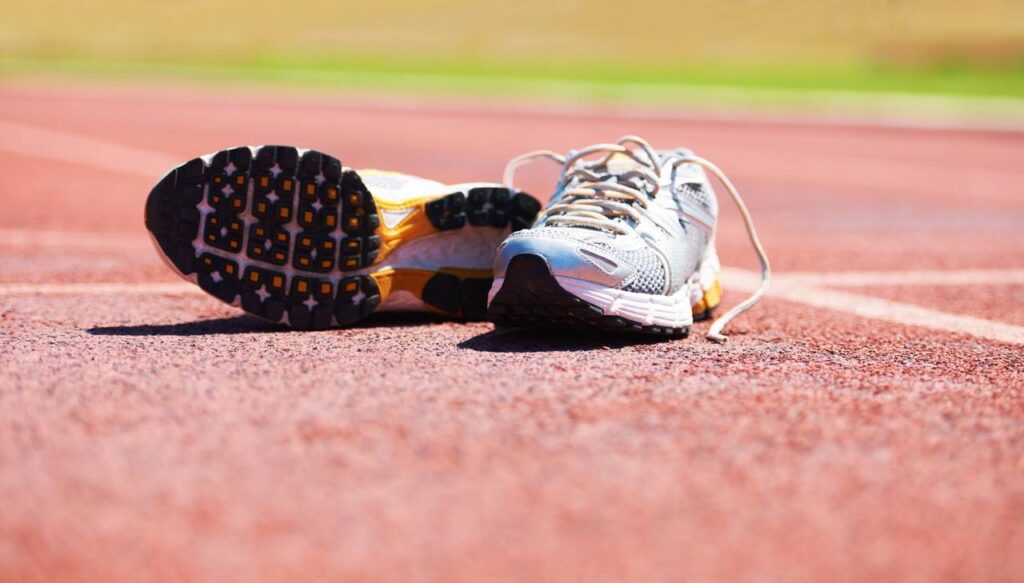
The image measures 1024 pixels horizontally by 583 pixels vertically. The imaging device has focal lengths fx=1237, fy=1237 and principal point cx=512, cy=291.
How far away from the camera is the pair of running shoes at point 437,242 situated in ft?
8.87

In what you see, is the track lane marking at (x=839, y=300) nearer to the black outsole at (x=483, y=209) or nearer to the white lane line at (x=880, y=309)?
the white lane line at (x=880, y=309)

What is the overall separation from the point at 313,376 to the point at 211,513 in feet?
2.44

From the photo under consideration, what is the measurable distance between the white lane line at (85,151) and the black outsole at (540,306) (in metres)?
5.65

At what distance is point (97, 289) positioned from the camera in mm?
3656

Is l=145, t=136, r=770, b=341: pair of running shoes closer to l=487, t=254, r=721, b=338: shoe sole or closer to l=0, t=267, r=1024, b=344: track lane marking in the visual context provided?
l=487, t=254, r=721, b=338: shoe sole

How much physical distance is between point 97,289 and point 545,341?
1576 mm

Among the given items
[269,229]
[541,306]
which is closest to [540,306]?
[541,306]

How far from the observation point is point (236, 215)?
9.34 ft

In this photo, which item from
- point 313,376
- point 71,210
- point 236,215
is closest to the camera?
point 313,376

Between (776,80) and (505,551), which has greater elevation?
(776,80)

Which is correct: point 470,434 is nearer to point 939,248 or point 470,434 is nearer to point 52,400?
point 52,400

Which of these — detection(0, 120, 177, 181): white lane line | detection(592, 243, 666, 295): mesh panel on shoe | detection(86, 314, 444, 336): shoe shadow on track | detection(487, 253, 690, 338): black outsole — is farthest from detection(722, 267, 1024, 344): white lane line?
detection(0, 120, 177, 181): white lane line

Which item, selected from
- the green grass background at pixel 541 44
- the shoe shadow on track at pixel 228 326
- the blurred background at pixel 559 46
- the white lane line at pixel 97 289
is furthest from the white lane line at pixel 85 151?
the green grass background at pixel 541 44

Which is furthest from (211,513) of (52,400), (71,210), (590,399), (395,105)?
(395,105)
